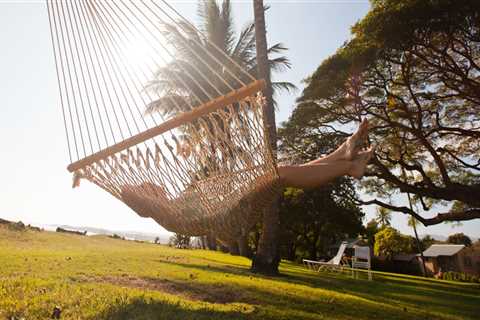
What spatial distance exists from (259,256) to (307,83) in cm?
395

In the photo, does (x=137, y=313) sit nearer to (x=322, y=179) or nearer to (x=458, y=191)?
(x=322, y=179)

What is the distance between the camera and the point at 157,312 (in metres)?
1.96

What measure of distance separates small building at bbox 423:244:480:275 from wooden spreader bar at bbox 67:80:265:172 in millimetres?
26752

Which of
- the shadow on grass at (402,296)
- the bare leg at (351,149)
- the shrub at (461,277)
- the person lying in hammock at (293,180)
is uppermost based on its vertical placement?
the bare leg at (351,149)

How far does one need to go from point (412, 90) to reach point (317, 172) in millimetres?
5990

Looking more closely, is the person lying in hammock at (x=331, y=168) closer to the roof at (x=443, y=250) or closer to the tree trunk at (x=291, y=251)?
the tree trunk at (x=291, y=251)

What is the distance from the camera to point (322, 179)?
A: 2283 mm

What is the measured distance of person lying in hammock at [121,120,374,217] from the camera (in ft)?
7.36

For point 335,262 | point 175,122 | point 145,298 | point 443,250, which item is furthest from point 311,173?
point 443,250

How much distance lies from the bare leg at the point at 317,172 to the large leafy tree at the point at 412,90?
4.00m

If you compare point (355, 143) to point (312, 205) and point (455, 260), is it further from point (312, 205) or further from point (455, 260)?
point (455, 260)

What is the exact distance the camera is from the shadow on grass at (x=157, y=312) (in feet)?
6.01

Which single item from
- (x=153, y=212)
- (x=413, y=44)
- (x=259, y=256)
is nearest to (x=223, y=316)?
(x=153, y=212)

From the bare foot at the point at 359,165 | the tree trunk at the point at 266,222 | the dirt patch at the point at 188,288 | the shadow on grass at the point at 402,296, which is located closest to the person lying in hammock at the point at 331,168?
the bare foot at the point at 359,165
